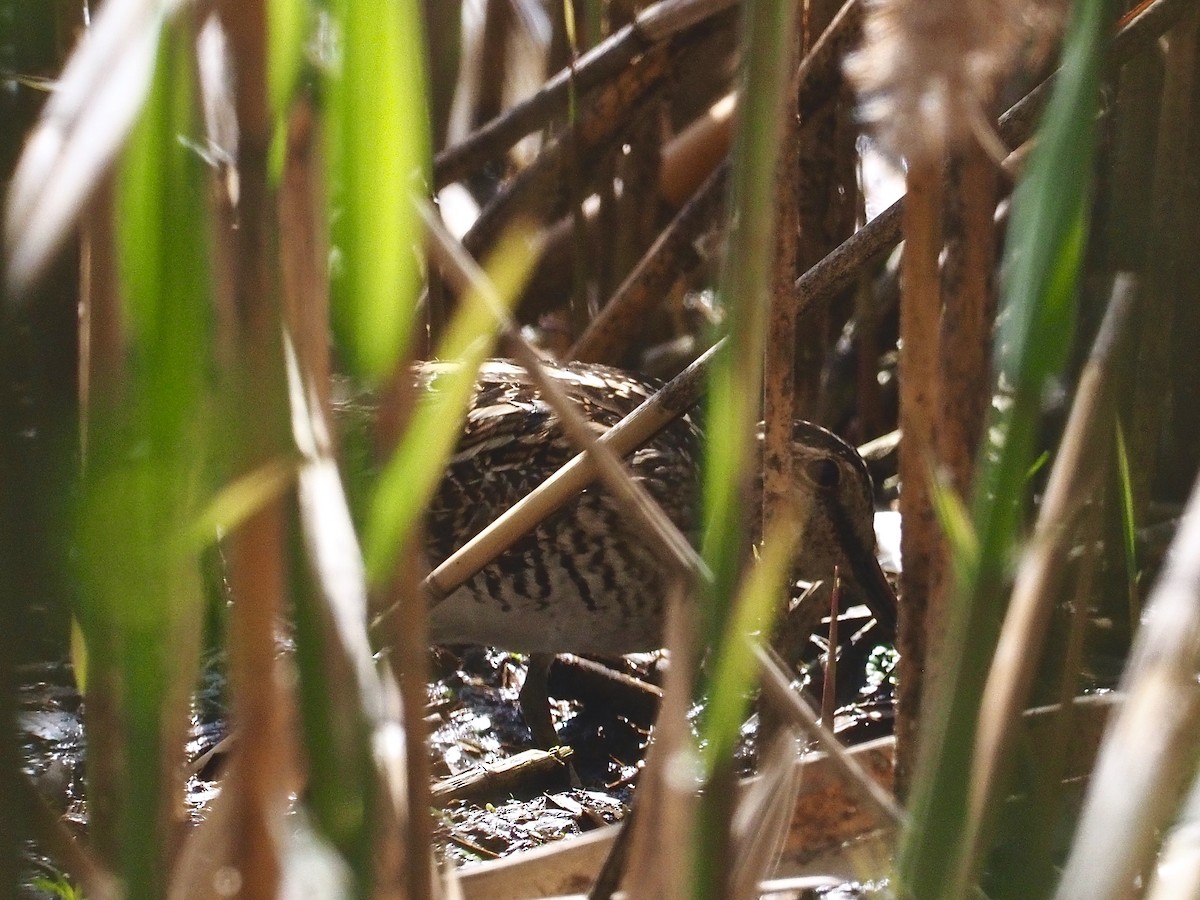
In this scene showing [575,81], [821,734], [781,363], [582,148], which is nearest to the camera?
[821,734]

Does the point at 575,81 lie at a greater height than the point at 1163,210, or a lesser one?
greater

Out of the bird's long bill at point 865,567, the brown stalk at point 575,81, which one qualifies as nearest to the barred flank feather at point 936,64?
the brown stalk at point 575,81

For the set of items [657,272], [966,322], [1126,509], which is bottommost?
[1126,509]

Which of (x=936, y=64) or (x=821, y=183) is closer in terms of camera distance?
(x=936, y=64)

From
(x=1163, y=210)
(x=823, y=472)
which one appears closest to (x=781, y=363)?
(x=1163, y=210)

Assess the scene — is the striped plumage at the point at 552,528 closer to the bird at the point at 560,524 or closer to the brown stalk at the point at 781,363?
the bird at the point at 560,524

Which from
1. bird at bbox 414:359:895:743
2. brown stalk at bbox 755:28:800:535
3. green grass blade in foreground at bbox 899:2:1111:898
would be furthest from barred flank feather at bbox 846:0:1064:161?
bird at bbox 414:359:895:743

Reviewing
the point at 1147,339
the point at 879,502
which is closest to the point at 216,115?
the point at 1147,339

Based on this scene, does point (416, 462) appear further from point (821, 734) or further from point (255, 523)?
point (821, 734)
